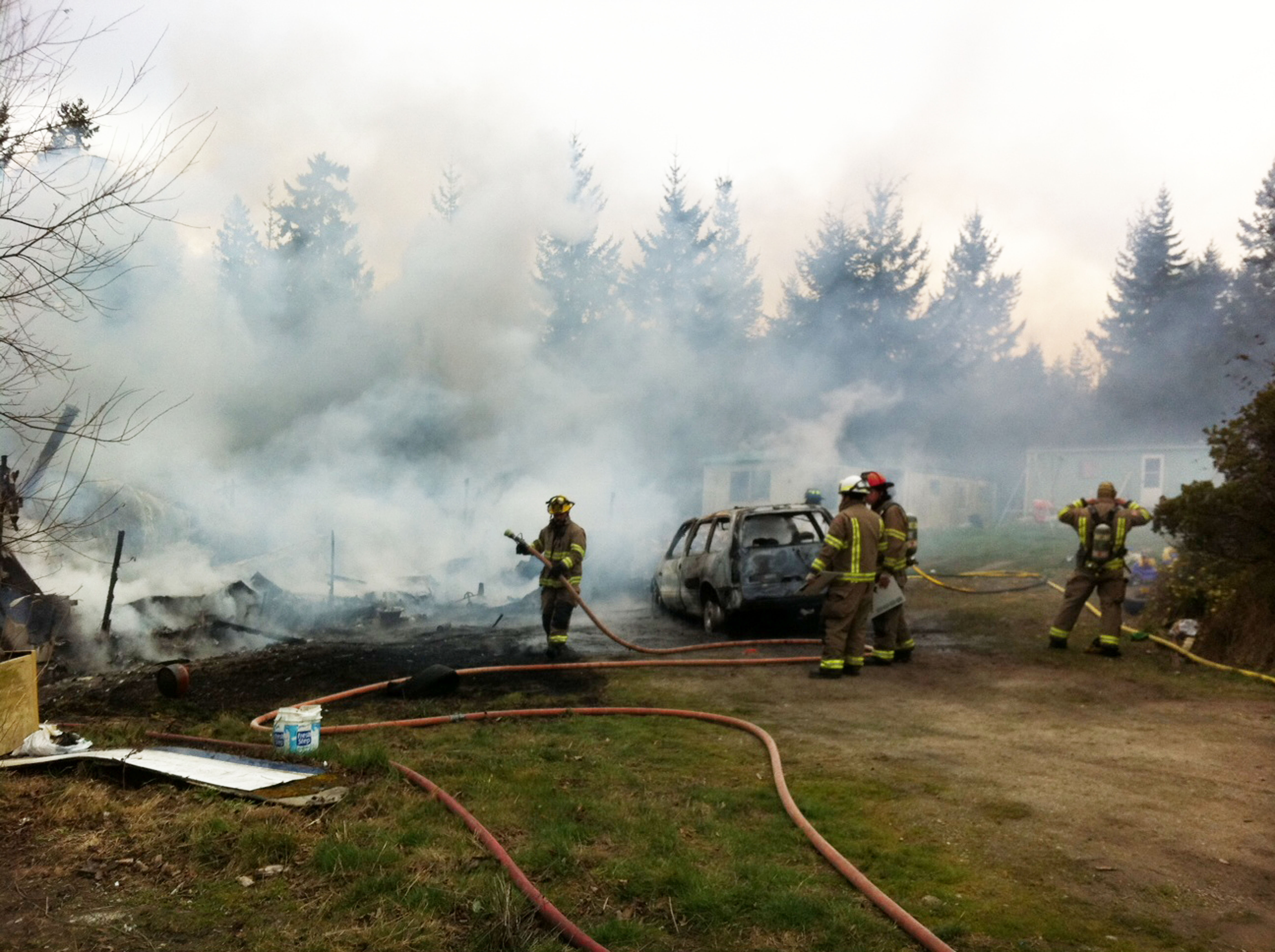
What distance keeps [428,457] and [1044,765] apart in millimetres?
16218

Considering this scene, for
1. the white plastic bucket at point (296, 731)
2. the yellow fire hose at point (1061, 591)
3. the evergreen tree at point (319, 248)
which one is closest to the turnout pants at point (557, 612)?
the yellow fire hose at point (1061, 591)

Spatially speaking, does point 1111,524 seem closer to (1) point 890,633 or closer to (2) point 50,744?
(1) point 890,633

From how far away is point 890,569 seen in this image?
8594 millimetres

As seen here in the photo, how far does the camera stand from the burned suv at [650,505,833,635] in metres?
9.64

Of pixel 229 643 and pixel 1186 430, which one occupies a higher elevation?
pixel 1186 430

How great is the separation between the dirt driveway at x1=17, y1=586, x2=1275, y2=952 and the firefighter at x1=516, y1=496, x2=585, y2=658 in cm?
45

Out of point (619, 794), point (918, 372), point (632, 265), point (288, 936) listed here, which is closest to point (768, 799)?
point (619, 794)

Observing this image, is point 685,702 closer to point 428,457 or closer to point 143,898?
point 143,898

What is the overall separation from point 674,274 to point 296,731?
1024 inches

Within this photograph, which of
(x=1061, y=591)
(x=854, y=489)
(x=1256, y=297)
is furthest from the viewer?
(x=1256, y=297)

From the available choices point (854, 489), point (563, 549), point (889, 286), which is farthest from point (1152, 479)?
point (563, 549)

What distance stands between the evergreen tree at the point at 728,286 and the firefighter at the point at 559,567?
20.8 metres

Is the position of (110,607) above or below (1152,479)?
below

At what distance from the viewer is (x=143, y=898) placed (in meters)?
3.19
